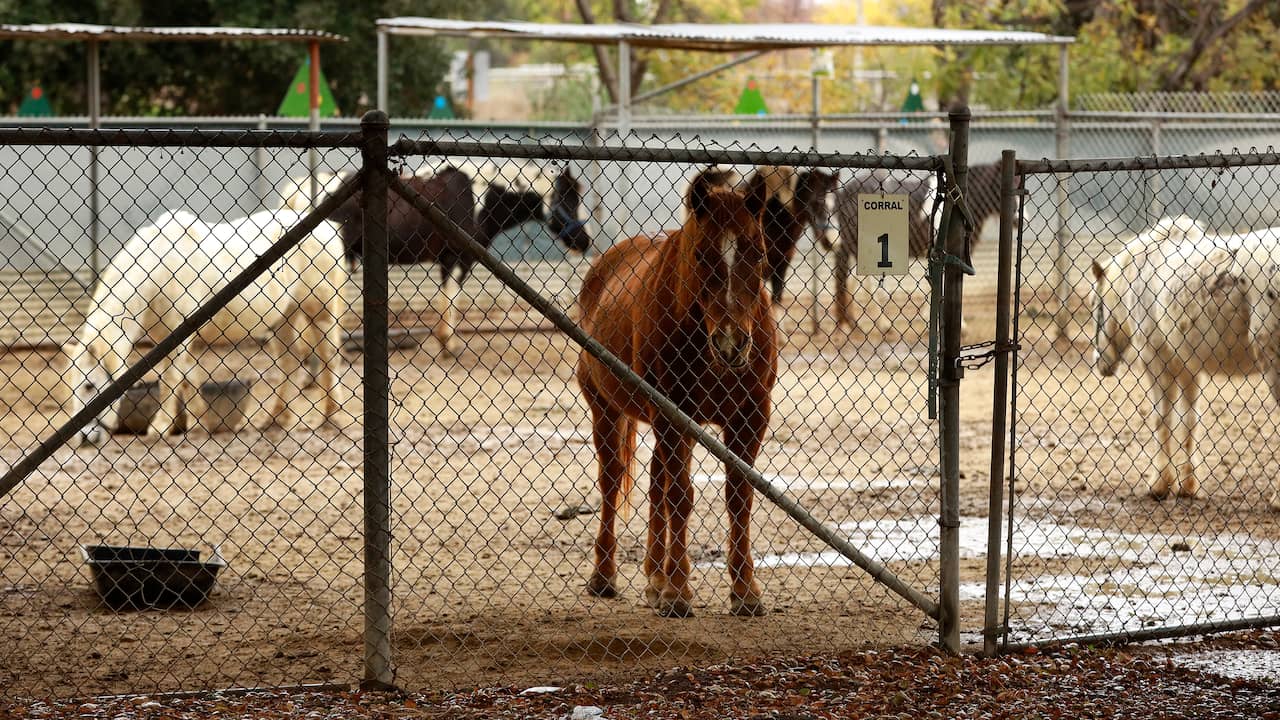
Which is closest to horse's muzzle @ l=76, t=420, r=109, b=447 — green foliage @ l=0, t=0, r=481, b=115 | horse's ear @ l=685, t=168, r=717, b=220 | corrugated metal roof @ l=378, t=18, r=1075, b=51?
corrugated metal roof @ l=378, t=18, r=1075, b=51

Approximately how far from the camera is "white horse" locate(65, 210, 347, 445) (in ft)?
30.7

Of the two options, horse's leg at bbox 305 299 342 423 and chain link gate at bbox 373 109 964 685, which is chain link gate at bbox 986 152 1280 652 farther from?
horse's leg at bbox 305 299 342 423

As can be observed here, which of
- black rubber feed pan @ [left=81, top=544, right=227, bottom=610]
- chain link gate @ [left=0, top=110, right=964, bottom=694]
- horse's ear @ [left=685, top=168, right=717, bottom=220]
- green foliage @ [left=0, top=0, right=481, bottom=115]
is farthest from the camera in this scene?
green foliage @ [left=0, top=0, right=481, bottom=115]

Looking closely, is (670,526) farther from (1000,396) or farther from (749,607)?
(1000,396)

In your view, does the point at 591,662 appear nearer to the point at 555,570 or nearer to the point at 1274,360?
the point at 555,570

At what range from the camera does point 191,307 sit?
9.67 m

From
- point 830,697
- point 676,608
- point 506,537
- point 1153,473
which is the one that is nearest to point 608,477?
point 676,608

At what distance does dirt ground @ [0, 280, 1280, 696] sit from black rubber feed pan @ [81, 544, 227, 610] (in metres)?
0.09

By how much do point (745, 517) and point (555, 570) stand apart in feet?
3.85

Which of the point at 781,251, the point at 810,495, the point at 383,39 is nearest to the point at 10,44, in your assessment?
the point at 383,39

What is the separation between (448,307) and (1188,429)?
7.47 meters

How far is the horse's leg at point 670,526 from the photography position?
5422mm

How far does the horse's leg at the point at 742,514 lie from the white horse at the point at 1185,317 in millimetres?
2626

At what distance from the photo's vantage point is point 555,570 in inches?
249
